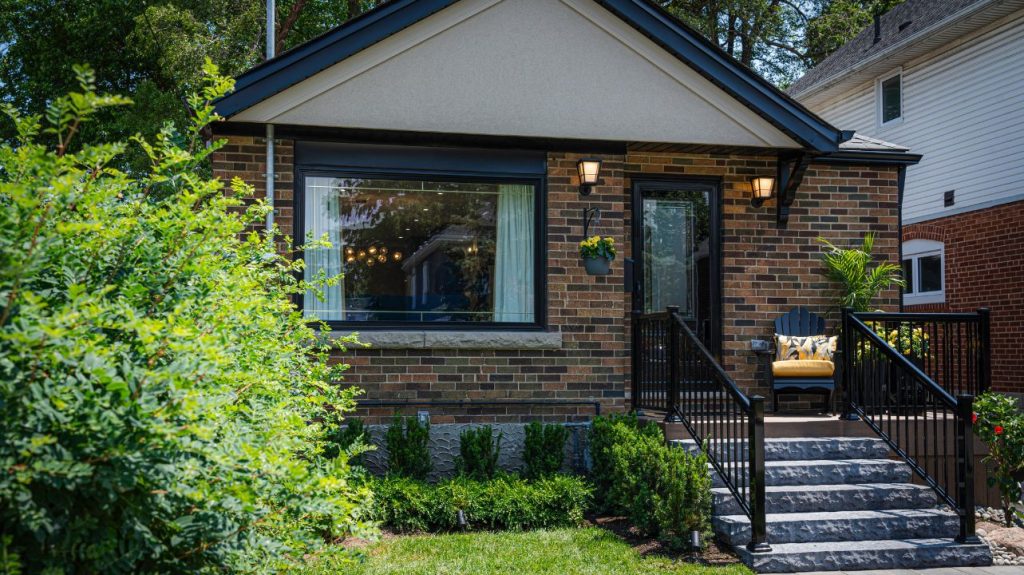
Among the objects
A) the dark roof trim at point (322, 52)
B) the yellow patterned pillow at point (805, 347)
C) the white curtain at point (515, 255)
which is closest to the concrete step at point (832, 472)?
the yellow patterned pillow at point (805, 347)

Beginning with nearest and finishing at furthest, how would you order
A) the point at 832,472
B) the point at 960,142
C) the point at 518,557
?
the point at 518,557 < the point at 832,472 < the point at 960,142

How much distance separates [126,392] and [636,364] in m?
5.90

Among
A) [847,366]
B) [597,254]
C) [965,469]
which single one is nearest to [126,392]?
[597,254]

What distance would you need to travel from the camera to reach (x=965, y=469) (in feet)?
19.7

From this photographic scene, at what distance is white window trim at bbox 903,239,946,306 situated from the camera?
13.9 metres

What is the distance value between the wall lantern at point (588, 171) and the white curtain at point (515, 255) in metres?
0.51

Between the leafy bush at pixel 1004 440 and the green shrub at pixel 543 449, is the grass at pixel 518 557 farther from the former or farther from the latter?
the leafy bush at pixel 1004 440

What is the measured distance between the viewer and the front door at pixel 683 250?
8.61m

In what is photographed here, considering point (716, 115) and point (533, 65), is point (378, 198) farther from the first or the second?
point (716, 115)

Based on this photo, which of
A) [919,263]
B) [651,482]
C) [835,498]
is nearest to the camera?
[651,482]

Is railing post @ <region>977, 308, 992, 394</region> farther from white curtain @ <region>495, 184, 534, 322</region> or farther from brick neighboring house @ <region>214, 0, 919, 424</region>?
white curtain @ <region>495, 184, 534, 322</region>

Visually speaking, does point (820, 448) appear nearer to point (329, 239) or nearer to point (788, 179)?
point (788, 179)

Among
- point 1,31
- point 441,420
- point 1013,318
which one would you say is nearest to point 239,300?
point 441,420

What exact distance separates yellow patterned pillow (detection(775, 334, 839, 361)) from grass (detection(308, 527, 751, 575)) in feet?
10.1
